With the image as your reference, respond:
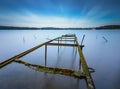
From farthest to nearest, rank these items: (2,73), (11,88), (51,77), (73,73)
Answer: (2,73) → (51,77) → (11,88) → (73,73)

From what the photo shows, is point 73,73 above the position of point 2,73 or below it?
above

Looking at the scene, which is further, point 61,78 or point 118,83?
point 61,78

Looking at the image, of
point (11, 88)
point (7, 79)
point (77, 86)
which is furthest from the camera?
point (7, 79)

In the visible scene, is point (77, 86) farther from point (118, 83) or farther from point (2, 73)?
point (2, 73)

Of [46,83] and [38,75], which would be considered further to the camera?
[38,75]

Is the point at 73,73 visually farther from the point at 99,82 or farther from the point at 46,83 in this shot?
the point at 99,82

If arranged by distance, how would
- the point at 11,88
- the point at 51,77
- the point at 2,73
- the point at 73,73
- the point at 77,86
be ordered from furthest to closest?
the point at 2,73 → the point at 51,77 → the point at 77,86 → the point at 11,88 → the point at 73,73

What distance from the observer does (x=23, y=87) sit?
500cm

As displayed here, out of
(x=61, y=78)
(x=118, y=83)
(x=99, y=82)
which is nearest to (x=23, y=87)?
(x=61, y=78)

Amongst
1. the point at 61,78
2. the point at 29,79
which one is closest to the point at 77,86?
the point at 61,78

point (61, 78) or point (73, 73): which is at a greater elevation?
point (73, 73)

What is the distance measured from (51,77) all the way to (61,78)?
2.17 feet

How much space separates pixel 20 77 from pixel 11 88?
44.0 inches

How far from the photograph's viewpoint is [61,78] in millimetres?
6008
